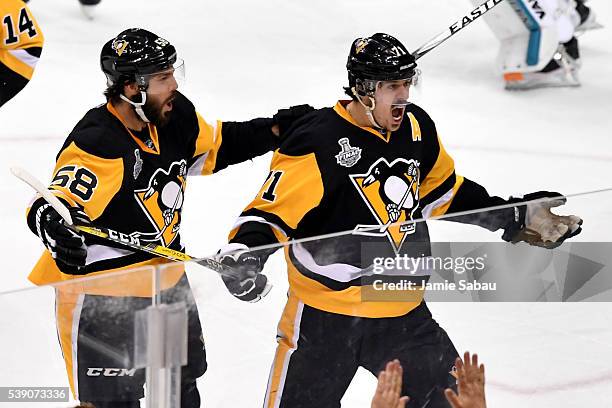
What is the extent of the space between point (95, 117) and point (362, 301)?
779 mm

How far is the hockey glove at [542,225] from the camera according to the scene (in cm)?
202

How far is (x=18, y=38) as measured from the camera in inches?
142

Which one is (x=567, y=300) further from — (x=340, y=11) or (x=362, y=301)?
(x=340, y=11)

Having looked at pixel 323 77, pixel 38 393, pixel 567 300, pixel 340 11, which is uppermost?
pixel 340 11

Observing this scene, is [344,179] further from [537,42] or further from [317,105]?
[537,42]

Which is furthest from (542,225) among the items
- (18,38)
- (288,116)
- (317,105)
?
(317,105)

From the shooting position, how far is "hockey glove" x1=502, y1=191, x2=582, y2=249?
2.02 metres

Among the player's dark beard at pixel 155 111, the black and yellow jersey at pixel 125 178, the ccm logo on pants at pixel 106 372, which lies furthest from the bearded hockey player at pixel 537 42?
the ccm logo on pants at pixel 106 372

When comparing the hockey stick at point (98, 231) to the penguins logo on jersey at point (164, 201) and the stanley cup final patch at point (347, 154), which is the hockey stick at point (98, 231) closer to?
the penguins logo on jersey at point (164, 201)

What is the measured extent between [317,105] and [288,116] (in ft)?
6.94

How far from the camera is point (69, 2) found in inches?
227

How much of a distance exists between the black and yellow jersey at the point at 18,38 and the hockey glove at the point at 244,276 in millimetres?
1875

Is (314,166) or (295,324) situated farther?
(314,166)

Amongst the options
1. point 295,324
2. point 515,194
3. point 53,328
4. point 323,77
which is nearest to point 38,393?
point 53,328
